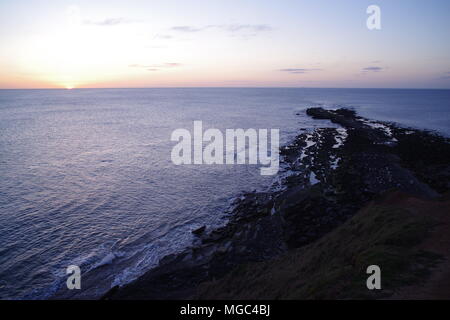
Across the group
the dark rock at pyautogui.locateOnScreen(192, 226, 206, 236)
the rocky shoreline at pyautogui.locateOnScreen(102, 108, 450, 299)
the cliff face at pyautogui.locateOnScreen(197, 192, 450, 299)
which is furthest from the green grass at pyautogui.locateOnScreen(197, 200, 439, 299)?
the dark rock at pyautogui.locateOnScreen(192, 226, 206, 236)

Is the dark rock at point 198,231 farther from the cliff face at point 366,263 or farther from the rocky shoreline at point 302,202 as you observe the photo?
the cliff face at point 366,263

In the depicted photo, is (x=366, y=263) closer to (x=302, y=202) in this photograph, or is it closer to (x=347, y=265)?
(x=347, y=265)

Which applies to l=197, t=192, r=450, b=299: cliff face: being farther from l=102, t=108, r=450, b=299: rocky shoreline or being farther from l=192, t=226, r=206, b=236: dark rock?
l=192, t=226, r=206, b=236: dark rock

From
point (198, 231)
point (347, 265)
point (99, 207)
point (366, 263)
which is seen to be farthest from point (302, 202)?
point (99, 207)
